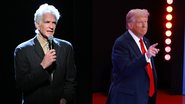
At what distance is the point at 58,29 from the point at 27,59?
783 mm

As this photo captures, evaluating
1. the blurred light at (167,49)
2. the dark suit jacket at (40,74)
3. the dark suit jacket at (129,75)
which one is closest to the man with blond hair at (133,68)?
the dark suit jacket at (129,75)

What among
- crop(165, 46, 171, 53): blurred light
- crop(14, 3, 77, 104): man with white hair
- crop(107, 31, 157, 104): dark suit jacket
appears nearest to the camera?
crop(14, 3, 77, 104): man with white hair

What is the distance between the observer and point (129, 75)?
3.56m

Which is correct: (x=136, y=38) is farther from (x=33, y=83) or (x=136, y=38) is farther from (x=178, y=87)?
(x=178, y=87)

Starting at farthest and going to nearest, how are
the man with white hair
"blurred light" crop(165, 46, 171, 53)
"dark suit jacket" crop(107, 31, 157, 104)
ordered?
1. "blurred light" crop(165, 46, 171, 53)
2. "dark suit jacket" crop(107, 31, 157, 104)
3. the man with white hair

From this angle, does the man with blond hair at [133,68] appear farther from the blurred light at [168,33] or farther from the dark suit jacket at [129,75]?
the blurred light at [168,33]

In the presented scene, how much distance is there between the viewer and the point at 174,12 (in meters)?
6.17

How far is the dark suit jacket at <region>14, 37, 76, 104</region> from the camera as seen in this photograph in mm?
2945

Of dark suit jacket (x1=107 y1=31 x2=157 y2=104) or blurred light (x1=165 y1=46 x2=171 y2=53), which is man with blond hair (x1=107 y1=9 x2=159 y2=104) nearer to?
dark suit jacket (x1=107 y1=31 x2=157 y2=104)

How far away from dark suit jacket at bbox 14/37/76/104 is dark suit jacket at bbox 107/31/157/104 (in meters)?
0.56

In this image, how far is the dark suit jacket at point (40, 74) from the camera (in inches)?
116

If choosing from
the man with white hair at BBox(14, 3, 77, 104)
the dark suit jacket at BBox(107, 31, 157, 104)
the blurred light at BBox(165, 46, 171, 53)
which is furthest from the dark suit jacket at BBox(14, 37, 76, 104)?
the blurred light at BBox(165, 46, 171, 53)

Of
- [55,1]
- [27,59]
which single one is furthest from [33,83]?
[55,1]

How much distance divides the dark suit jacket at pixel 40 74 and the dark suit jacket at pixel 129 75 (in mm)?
565
